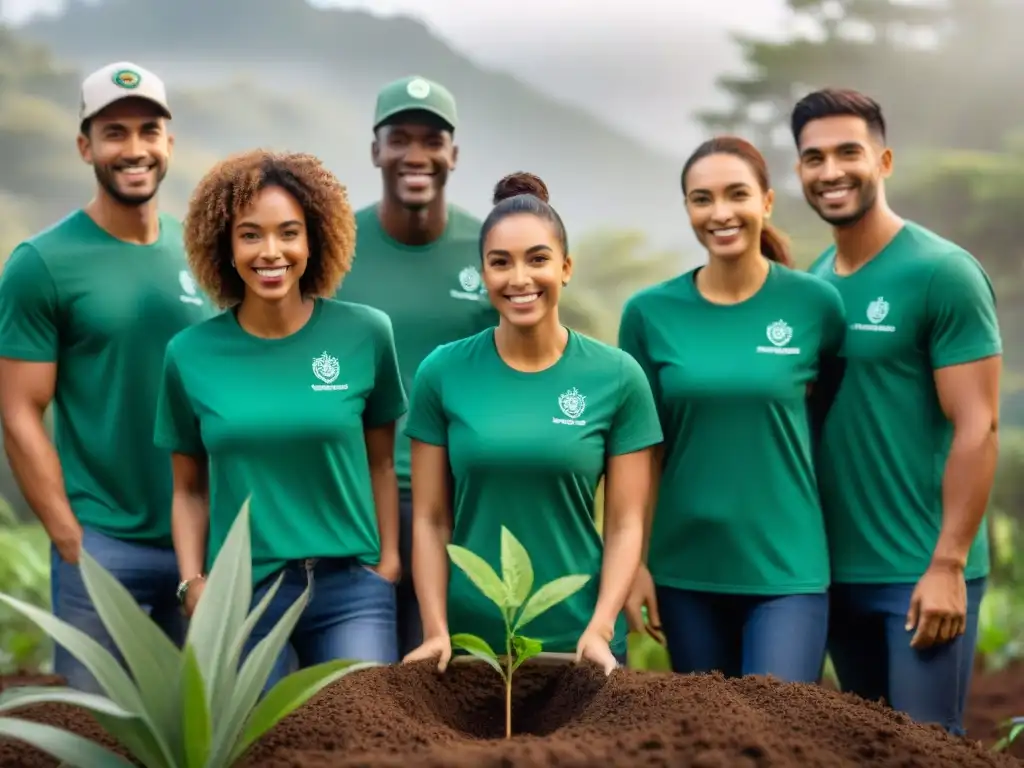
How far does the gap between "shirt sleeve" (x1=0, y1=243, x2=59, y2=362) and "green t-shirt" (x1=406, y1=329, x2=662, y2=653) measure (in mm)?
1340

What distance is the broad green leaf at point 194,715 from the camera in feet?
7.14

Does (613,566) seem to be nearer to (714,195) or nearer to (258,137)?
(714,195)

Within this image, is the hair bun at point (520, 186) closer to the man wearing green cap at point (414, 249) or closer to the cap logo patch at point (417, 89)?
the man wearing green cap at point (414, 249)

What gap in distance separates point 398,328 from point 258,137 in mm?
10881

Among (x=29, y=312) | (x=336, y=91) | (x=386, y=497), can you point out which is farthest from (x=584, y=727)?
(x=336, y=91)

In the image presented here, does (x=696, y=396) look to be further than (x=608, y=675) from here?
Yes

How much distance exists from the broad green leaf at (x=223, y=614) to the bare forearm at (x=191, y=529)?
1065mm

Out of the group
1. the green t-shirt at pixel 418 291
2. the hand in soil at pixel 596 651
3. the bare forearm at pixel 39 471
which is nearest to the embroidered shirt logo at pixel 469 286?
the green t-shirt at pixel 418 291

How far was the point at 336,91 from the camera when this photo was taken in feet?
48.7

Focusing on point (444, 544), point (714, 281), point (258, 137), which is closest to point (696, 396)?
point (714, 281)

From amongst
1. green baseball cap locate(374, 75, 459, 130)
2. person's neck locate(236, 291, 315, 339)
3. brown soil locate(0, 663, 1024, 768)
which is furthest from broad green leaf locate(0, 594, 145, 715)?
green baseball cap locate(374, 75, 459, 130)

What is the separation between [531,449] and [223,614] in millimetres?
972

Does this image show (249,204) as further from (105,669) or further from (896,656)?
(896,656)

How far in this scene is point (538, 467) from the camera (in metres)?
3.11
